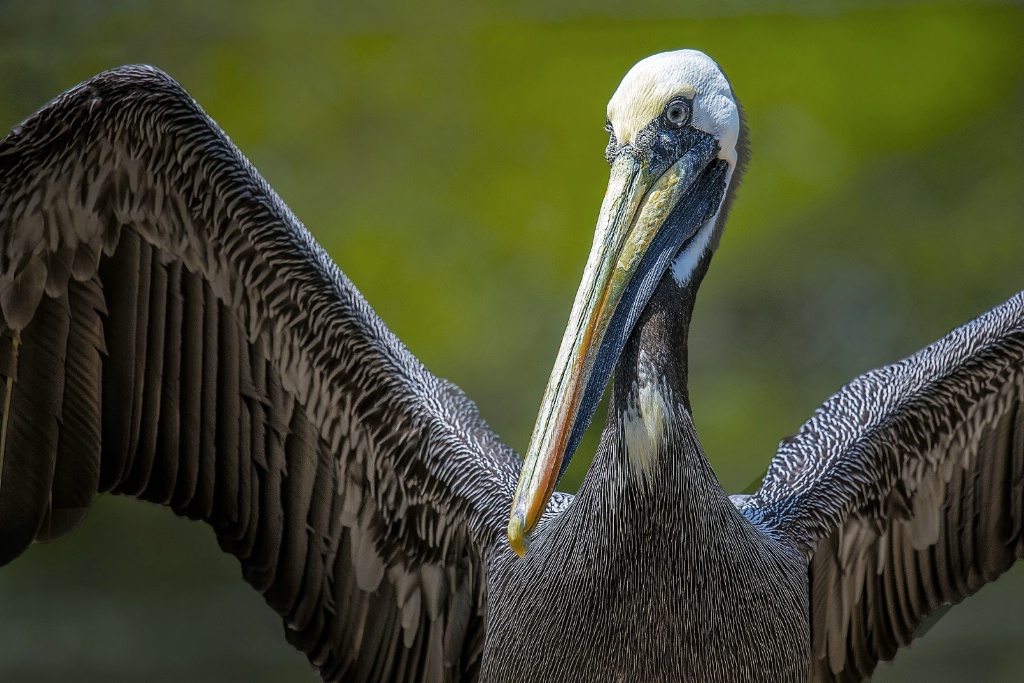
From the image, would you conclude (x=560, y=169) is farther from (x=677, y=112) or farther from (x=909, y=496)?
(x=677, y=112)

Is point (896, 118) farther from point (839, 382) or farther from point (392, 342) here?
point (392, 342)

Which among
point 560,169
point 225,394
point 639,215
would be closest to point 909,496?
point 639,215

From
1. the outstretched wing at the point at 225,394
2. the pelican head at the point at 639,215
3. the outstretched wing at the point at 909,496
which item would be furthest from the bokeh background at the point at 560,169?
the pelican head at the point at 639,215

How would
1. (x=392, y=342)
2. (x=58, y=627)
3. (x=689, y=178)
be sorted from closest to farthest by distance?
(x=689, y=178)
(x=392, y=342)
(x=58, y=627)

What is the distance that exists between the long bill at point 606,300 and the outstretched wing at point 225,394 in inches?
24.9

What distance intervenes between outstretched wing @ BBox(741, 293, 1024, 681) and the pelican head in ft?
2.69

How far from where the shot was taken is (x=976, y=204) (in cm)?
445

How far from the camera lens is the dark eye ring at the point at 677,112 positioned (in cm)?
191

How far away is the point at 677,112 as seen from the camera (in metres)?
1.92

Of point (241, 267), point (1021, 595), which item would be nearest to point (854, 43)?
point (1021, 595)

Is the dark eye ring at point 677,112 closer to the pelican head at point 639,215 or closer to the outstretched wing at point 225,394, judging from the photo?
the pelican head at point 639,215

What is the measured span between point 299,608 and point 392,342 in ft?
2.23

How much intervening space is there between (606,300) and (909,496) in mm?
1164

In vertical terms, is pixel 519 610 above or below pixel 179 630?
below
